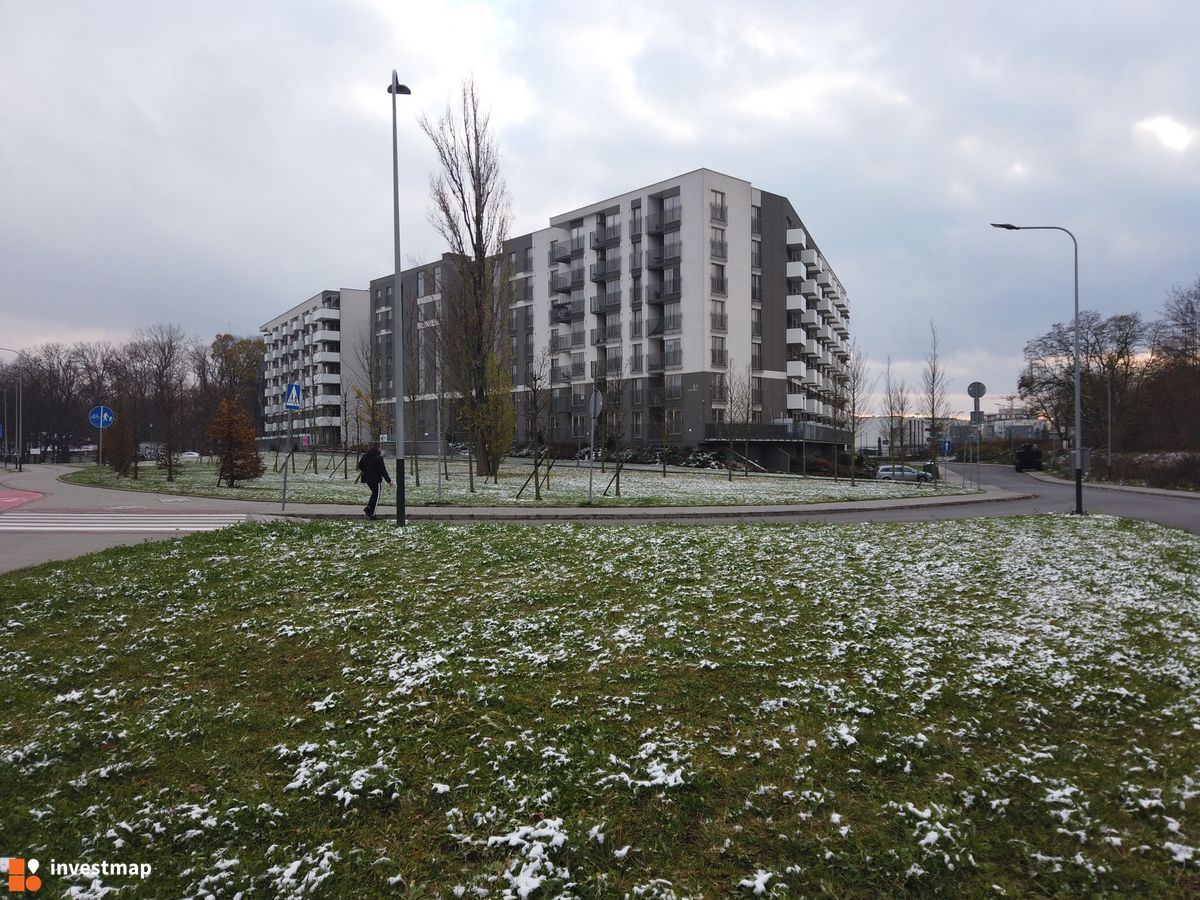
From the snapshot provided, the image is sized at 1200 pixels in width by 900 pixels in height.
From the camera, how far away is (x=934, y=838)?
138 inches

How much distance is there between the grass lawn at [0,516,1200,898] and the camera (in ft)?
11.3

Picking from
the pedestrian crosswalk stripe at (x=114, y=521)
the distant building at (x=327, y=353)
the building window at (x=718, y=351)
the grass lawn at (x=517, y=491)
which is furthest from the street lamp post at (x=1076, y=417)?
the distant building at (x=327, y=353)

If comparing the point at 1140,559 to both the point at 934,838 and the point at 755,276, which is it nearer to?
the point at 934,838

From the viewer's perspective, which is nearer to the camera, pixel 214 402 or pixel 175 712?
pixel 175 712

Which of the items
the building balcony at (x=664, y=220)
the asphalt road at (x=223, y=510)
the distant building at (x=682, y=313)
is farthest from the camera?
the building balcony at (x=664, y=220)

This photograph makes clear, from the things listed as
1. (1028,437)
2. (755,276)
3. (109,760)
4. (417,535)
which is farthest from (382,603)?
(1028,437)

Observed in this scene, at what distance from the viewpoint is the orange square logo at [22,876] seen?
3.32 metres

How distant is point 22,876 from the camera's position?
339 centimetres

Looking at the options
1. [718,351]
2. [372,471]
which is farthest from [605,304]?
[372,471]

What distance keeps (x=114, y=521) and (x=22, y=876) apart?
1561cm

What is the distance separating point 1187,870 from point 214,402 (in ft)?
271

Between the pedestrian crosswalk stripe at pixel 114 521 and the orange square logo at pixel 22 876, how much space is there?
11.0m

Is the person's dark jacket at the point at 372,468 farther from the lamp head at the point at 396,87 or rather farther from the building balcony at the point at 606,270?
the building balcony at the point at 606,270

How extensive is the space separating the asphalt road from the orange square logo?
28.1 ft
